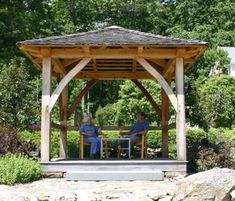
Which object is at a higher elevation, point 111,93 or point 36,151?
point 111,93

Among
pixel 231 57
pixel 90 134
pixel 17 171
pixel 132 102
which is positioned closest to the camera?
pixel 17 171

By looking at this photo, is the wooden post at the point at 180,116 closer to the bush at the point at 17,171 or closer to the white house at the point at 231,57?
the bush at the point at 17,171

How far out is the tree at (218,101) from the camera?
17.2 m

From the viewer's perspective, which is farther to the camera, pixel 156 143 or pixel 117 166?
pixel 156 143

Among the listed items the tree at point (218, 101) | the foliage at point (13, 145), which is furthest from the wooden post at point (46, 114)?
the tree at point (218, 101)

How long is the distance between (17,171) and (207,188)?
3983 millimetres

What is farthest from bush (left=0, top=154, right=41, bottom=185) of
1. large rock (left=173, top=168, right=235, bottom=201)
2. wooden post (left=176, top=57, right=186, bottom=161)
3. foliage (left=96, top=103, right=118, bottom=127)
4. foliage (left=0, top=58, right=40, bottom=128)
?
foliage (left=96, top=103, right=118, bottom=127)

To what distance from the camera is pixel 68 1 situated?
130ft

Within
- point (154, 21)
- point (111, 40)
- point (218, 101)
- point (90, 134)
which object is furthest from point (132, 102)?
point (111, 40)

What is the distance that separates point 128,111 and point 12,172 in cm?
1878

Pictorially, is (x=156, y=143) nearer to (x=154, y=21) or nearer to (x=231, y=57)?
(x=154, y=21)

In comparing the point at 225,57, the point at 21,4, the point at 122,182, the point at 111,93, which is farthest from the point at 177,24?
the point at 122,182

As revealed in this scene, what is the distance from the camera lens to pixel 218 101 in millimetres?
17859

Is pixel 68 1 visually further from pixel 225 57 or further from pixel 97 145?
pixel 97 145
